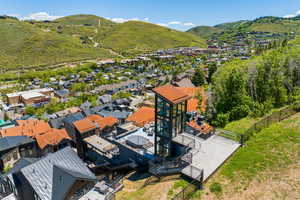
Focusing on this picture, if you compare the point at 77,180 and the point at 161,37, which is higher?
the point at 161,37

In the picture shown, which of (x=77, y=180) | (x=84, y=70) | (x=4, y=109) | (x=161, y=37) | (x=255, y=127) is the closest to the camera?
(x=77, y=180)

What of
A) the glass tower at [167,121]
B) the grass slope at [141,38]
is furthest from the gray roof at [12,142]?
the grass slope at [141,38]

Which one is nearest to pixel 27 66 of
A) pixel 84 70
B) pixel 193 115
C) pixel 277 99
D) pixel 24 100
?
pixel 84 70

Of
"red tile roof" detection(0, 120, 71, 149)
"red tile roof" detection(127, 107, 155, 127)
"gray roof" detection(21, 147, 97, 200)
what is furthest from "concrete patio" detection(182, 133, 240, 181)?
"red tile roof" detection(0, 120, 71, 149)

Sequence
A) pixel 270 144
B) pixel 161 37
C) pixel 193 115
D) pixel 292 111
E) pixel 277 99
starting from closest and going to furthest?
pixel 270 144 → pixel 292 111 → pixel 277 99 → pixel 193 115 → pixel 161 37

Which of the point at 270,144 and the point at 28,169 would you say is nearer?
the point at 28,169

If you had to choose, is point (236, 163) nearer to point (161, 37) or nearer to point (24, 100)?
point (24, 100)
